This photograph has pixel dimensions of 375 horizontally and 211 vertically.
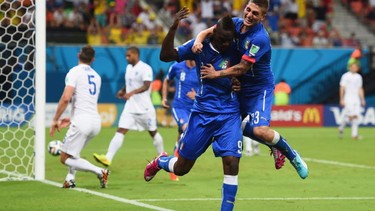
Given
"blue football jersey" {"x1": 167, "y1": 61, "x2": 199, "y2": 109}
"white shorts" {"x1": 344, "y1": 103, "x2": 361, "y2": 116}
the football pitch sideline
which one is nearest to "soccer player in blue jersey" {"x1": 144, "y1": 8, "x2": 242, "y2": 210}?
the football pitch sideline

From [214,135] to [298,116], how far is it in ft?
84.3

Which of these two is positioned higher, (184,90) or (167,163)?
(184,90)

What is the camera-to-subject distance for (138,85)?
59.2 ft

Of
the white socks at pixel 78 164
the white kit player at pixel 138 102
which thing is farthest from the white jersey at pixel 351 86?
the white socks at pixel 78 164

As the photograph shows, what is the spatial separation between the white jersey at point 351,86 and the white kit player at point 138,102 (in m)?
12.5

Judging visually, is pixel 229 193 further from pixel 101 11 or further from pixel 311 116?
pixel 101 11

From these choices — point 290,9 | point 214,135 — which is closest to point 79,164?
point 214,135

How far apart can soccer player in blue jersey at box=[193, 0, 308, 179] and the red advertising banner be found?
23.8m

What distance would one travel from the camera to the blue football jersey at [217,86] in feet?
34.7

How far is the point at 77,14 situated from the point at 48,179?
20.7 m

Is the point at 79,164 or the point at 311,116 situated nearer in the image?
the point at 79,164

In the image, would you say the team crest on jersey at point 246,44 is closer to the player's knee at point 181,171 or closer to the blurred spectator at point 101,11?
the player's knee at point 181,171

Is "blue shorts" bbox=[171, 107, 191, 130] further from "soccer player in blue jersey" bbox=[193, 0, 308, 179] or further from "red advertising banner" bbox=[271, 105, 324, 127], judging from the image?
"red advertising banner" bbox=[271, 105, 324, 127]

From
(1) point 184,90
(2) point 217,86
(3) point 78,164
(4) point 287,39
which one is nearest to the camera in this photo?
(2) point 217,86
